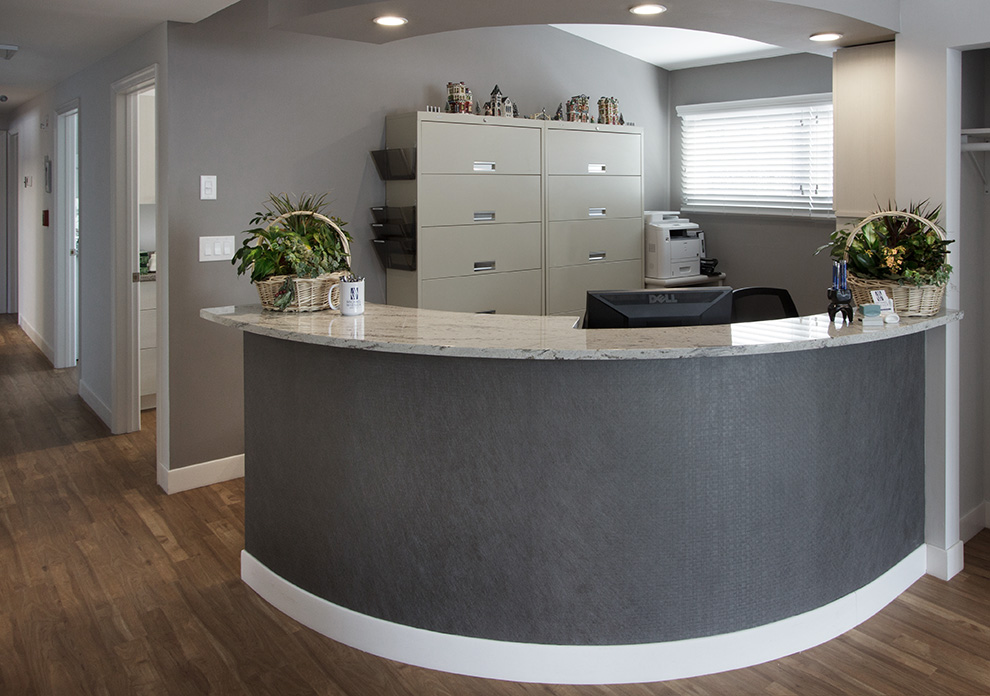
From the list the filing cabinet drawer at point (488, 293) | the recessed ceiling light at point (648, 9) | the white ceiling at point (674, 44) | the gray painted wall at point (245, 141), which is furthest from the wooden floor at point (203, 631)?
the white ceiling at point (674, 44)

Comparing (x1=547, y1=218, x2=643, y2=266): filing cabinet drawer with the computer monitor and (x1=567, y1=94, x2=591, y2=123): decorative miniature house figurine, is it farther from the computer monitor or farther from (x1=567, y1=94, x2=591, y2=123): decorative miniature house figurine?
the computer monitor

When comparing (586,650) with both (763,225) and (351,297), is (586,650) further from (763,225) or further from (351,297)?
(763,225)

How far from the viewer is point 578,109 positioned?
17.1 ft

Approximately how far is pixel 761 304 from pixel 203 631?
2848mm

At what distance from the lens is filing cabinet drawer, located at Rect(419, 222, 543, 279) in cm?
443

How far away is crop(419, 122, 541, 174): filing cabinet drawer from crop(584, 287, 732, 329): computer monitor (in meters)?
1.95

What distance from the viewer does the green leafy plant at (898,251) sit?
9.07 feet

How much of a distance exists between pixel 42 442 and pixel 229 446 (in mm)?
1454

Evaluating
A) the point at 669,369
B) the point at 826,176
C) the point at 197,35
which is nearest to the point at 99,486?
the point at 197,35

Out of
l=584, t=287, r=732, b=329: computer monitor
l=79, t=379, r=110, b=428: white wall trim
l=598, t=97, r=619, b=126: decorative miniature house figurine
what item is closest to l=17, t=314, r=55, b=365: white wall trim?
l=79, t=379, r=110, b=428: white wall trim

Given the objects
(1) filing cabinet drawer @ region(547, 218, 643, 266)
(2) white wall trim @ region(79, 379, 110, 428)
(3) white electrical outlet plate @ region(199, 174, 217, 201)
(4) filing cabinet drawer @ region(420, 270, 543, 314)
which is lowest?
(2) white wall trim @ region(79, 379, 110, 428)

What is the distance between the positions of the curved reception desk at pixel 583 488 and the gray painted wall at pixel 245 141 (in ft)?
5.11

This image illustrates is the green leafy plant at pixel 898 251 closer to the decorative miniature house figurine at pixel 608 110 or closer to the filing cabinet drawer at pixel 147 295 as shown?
the decorative miniature house figurine at pixel 608 110

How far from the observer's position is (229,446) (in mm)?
4312
